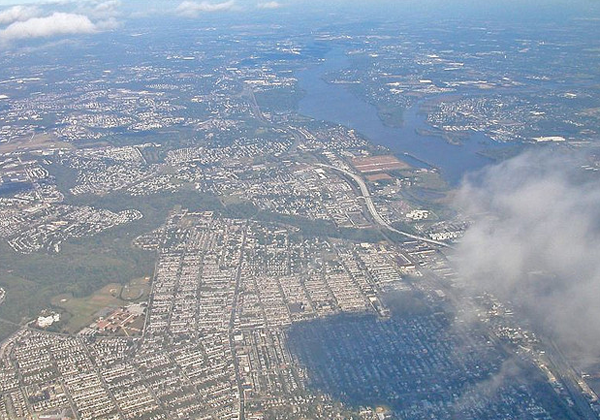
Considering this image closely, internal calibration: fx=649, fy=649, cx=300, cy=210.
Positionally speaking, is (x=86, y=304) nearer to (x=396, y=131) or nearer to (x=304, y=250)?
(x=304, y=250)

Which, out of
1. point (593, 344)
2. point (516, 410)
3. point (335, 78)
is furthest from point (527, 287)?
point (335, 78)

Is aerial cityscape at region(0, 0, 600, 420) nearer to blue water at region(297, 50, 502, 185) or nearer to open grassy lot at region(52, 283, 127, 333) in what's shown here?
open grassy lot at region(52, 283, 127, 333)

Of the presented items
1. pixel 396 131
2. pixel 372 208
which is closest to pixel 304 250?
pixel 372 208

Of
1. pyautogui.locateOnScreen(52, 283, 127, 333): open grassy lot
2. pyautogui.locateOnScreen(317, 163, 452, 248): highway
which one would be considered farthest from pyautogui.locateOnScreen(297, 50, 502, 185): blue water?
pyautogui.locateOnScreen(52, 283, 127, 333): open grassy lot

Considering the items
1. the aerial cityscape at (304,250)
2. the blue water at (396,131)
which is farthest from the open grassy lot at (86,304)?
the blue water at (396,131)

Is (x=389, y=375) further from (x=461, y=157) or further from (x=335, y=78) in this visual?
(x=335, y=78)

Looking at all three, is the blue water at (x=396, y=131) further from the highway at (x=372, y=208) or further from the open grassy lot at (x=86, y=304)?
the open grassy lot at (x=86, y=304)

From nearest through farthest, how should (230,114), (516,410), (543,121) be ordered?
1. (516,410)
2. (543,121)
3. (230,114)
